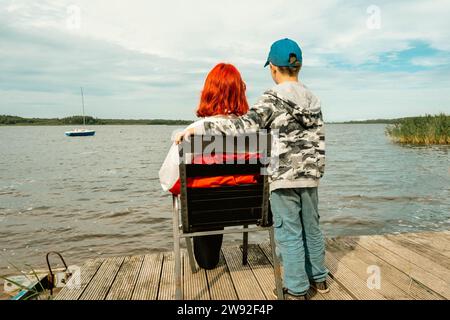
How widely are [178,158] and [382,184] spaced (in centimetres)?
1523

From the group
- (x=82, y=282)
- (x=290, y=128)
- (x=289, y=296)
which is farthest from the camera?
(x=82, y=282)

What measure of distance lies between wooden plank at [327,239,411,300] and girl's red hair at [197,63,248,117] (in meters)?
1.94

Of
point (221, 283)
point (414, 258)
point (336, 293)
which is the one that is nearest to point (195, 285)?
point (221, 283)

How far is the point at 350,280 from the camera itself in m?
3.33

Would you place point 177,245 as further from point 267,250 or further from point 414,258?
point 414,258

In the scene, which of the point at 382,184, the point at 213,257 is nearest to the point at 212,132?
the point at 213,257

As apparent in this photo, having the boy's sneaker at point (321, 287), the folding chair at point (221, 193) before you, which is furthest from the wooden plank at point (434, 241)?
the folding chair at point (221, 193)

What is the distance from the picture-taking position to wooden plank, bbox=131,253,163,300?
3.11 meters

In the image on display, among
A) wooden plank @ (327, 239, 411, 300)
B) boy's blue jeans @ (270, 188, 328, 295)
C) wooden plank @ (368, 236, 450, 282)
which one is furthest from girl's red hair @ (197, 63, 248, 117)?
wooden plank @ (368, 236, 450, 282)

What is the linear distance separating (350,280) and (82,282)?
2441 millimetres

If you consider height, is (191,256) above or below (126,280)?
above

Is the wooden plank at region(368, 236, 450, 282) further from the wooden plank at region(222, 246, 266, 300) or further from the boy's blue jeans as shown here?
the wooden plank at region(222, 246, 266, 300)

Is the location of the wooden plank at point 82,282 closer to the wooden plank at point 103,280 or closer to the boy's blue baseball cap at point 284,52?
the wooden plank at point 103,280

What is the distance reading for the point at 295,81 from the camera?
2.78 metres
